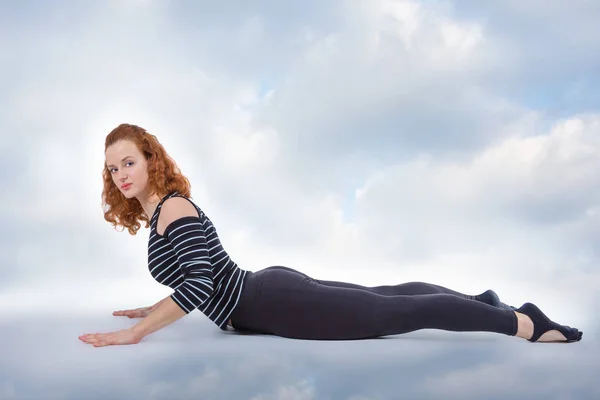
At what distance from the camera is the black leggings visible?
2.75 metres

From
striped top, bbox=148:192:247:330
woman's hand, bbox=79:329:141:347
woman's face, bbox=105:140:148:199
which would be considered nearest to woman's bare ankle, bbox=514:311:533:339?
striped top, bbox=148:192:247:330

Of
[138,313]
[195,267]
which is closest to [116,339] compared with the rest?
[195,267]

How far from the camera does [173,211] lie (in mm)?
2715

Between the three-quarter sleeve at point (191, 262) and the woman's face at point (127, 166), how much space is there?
0.27 meters

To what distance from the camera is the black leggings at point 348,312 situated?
9.01 ft

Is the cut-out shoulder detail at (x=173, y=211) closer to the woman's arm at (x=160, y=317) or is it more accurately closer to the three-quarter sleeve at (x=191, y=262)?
the three-quarter sleeve at (x=191, y=262)

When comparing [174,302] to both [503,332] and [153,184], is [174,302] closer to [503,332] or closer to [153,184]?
[153,184]

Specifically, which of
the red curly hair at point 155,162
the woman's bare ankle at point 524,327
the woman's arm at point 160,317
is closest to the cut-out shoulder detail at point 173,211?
the red curly hair at point 155,162

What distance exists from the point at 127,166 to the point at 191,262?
1.67ft

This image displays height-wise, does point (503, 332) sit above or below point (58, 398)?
above

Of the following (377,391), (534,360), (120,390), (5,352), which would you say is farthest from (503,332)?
(5,352)

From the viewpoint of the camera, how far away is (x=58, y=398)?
2.21 m

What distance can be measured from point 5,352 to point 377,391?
4.73ft

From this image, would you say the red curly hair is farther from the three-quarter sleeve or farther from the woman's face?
the three-quarter sleeve
